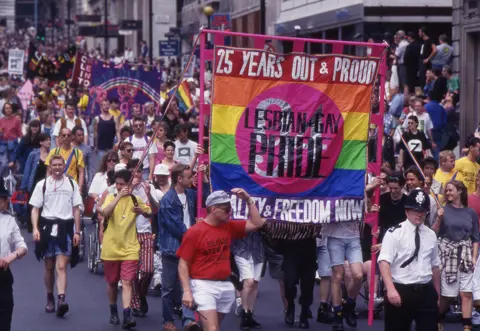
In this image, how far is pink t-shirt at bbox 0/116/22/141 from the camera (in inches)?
930

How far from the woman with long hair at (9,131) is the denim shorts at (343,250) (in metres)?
11.7

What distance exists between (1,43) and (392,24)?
279 ft

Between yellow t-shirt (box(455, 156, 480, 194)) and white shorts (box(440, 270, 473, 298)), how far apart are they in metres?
2.46

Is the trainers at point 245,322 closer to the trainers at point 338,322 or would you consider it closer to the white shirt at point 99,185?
the trainers at point 338,322

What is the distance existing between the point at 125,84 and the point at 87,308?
11977 mm

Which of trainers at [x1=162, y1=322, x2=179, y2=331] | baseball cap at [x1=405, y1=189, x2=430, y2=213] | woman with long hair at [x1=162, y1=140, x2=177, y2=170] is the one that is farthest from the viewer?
woman with long hair at [x1=162, y1=140, x2=177, y2=170]

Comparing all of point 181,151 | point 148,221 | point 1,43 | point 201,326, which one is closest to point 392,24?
point 181,151

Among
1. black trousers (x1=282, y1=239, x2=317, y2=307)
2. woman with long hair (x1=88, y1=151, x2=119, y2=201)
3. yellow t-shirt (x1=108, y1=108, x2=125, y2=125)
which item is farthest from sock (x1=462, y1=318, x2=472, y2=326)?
yellow t-shirt (x1=108, y1=108, x2=125, y2=125)

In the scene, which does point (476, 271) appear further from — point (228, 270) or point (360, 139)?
point (228, 270)

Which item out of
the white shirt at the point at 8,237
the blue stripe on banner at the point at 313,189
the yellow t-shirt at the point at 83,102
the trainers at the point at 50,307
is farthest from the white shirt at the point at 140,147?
the yellow t-shirt at the point at 83,102

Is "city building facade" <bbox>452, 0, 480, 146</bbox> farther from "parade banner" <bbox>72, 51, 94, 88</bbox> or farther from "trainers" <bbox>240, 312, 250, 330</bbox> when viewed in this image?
"trainers" <bbox>240, 312, 250, 330</bbox>

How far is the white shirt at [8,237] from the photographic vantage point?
11000 mm

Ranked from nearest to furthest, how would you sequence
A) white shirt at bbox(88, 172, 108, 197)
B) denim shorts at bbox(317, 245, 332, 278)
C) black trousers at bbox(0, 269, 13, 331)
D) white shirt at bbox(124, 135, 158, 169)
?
black trousers at bbox(0, 269, 13, 331) < denim shorts at bbox(317, 245, 332, 278) < white shirt at bbox(88, 172, 108, 197) < white shirt at bbox(124, 135, 158, 169)

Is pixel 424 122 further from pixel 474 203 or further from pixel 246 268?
→ pixel 246 268
